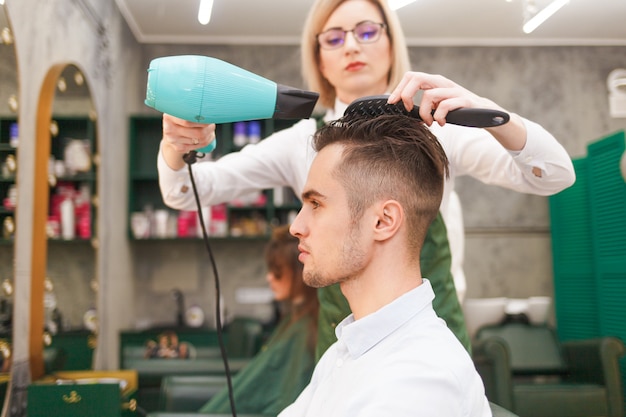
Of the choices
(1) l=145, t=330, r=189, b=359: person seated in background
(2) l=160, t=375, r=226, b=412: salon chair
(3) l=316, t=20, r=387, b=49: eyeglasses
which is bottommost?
(1) l=145, t=330, r=189, b=359: person seated in background

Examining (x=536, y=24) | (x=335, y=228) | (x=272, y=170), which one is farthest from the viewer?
(x=536, y=24)

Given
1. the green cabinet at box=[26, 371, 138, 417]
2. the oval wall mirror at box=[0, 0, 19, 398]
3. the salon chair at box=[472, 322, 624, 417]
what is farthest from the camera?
the salon chair at box=[472, 322, 624, 417]

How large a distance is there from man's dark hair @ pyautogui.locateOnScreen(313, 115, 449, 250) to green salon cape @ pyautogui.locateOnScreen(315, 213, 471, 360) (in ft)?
1.06

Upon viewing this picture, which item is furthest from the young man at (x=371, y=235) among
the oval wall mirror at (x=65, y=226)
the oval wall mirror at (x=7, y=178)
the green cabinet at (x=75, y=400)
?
the oval wall mirror at (x=65, y=226)

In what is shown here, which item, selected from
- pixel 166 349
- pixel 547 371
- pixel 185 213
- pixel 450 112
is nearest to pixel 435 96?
pixel 450 112

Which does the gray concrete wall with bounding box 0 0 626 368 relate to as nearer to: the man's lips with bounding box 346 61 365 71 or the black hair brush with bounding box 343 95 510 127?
the man's lips with bounding box 346 61 365 71

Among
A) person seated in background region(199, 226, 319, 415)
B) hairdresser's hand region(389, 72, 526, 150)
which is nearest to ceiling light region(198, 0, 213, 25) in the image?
person seated in background region(199, 226, 319, 415)

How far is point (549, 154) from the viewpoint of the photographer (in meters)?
1.20

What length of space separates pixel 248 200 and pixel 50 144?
2.31 metres

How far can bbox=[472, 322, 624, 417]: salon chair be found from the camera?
11.4 ft

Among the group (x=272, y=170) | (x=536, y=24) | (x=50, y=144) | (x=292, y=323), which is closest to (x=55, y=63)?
(x=50, y=144)

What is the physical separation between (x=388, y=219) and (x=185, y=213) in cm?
407

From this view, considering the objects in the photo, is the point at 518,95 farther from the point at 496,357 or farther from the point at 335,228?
the point at 335,228

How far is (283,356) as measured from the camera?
2811 millimetres
